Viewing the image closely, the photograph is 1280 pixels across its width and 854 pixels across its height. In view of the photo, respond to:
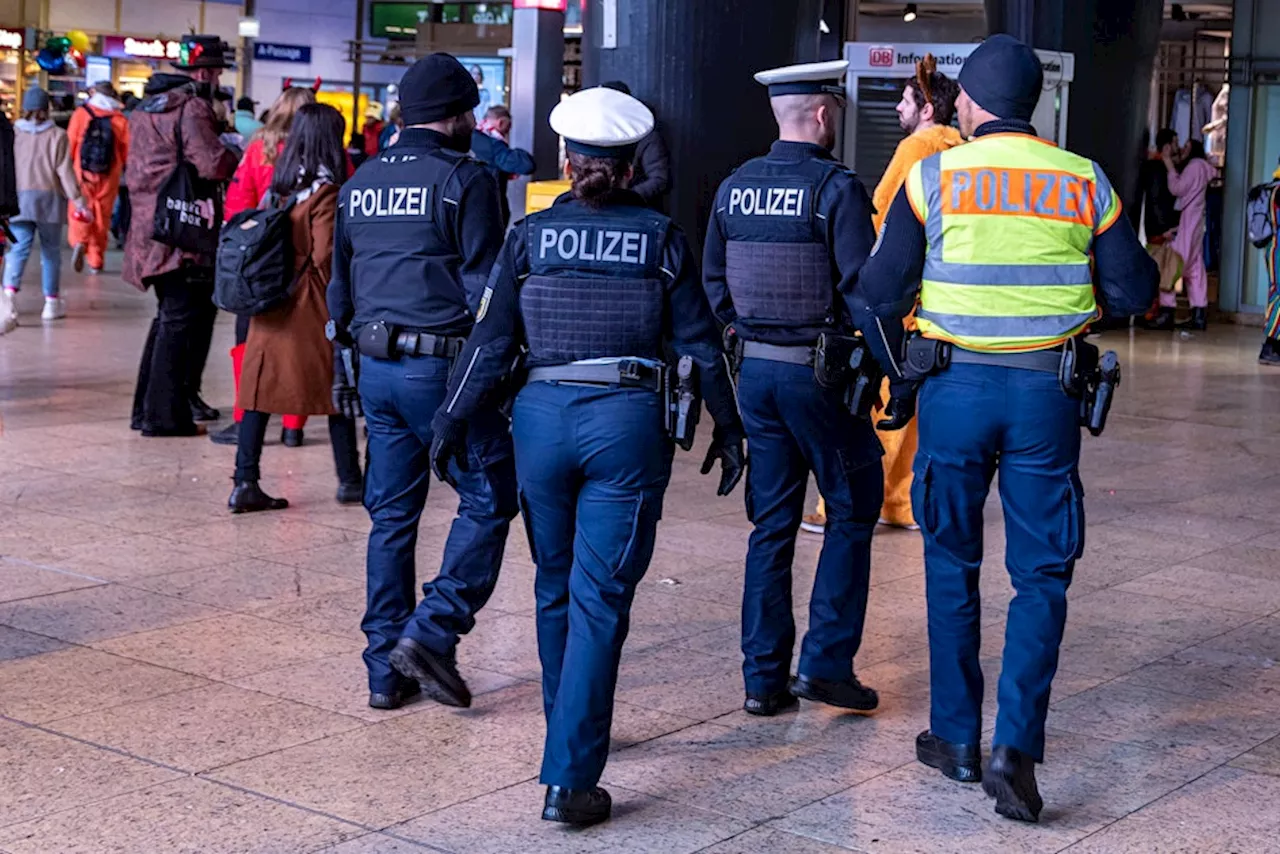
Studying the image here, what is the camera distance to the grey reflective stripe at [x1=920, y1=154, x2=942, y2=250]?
4.71 m

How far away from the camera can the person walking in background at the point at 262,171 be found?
8820 mm

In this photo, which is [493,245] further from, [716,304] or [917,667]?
[917,667]

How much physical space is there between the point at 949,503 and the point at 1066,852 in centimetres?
92

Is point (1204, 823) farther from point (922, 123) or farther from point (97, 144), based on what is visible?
point (97, 144)

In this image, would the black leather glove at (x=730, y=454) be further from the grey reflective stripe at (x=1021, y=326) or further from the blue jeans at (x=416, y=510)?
the blue jeans at (x=416, y=510)

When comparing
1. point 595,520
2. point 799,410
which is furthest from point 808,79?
point 595,520

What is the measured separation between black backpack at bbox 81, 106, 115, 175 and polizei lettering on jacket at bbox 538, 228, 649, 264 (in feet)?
44.0

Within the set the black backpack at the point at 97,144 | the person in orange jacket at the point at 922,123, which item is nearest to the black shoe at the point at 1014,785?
the person in orange jacket at the point at 922,123

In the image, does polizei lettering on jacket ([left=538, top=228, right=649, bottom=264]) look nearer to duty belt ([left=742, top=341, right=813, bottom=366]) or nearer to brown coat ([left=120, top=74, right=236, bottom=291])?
duty belt ([left=742, top=341, right=813, bottom=366])

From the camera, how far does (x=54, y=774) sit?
477 centimetres

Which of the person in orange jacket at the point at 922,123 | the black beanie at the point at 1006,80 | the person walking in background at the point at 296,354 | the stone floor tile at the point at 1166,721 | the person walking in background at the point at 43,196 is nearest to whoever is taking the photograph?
the black beanie at the point at 1006,80

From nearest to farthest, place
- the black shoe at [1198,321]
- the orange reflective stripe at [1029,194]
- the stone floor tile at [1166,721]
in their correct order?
1. the orange reflective stripe at [1029,194]
2. the stone floor tile at [1166,721]
3. the black shoe at [1198,321]

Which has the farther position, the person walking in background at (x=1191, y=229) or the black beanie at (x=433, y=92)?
the person walking in background at (x=1191, y=229)

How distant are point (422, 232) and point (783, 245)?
107 centimetres
